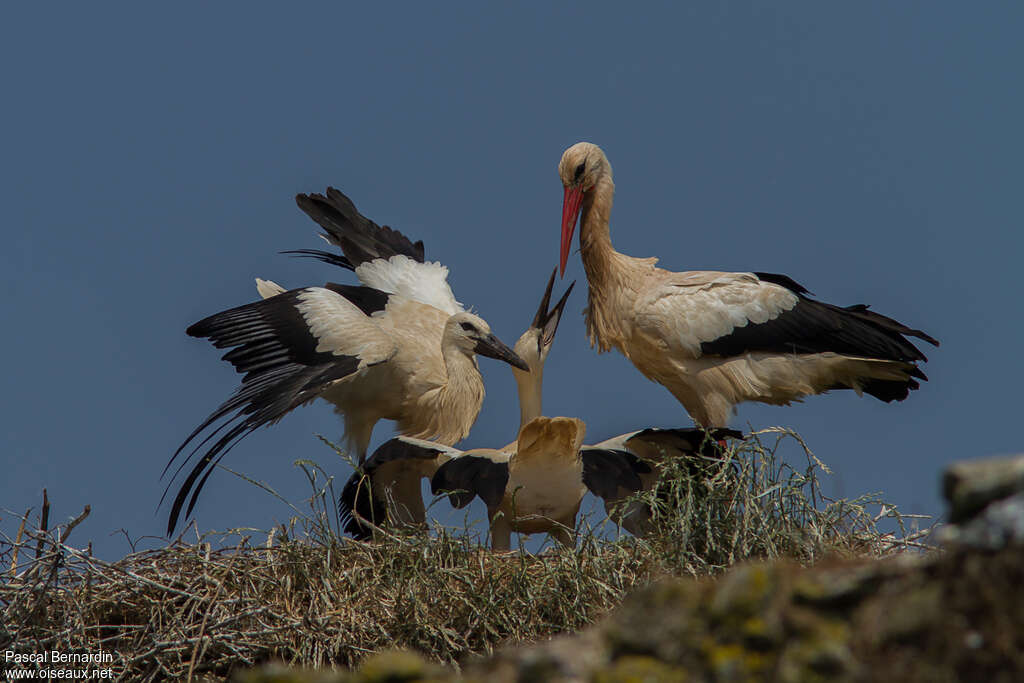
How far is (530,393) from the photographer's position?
20.4ft

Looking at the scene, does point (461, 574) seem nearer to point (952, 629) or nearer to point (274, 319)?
point (274, 319)

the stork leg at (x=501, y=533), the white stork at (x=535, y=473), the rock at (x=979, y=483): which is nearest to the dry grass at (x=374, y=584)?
the white stork at (x=535, y=473)

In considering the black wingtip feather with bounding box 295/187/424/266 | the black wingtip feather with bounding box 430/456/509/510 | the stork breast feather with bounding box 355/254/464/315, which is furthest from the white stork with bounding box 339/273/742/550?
the black wingtip feather with bounding box 295/187/424/266

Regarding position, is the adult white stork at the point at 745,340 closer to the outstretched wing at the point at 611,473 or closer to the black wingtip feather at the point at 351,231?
the outstretched wing at the point at 611,473

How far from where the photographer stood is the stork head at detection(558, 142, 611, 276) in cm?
634

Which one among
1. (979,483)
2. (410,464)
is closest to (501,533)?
(410,464)

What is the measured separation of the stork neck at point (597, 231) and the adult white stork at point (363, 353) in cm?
66

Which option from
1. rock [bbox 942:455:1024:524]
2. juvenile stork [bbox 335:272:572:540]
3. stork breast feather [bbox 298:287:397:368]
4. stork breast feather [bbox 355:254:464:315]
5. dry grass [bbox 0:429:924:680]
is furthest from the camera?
Result: stork breast feather [bbox 355:254:464:315]

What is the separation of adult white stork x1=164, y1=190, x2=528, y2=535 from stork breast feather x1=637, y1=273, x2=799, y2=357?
0.81m

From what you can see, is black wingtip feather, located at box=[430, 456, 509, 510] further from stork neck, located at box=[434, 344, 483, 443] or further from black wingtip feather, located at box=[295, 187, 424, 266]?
black wingtip feather, located at box=[295, 187, 424, 266]

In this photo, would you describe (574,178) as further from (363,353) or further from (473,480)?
(473,480)

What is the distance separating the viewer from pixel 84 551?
4277 millimetres

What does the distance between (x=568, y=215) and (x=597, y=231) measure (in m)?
0.19

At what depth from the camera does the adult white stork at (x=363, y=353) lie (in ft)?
18.2
